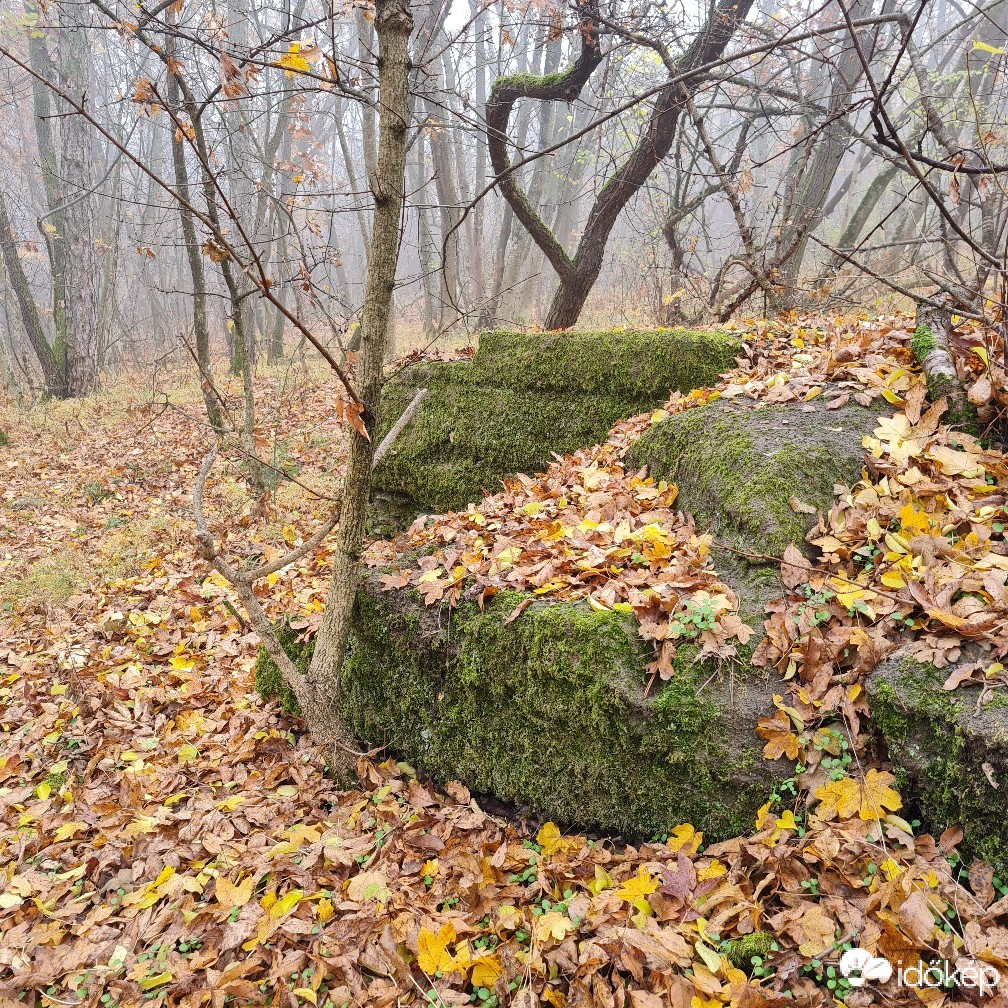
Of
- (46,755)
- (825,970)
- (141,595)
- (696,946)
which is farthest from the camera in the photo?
(141,595)

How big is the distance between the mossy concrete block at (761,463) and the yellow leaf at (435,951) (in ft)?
6.05

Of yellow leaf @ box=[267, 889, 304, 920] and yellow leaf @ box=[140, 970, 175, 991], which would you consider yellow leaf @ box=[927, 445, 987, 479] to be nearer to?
yellow leaf @ box=[267, 889, 304, 920]

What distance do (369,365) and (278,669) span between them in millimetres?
1896

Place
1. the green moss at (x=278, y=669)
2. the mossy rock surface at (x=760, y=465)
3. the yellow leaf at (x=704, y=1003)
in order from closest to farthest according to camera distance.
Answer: the yellow leaf at (x=704, y=1003) → the mossy rock surface at (x=760, y=465) → the green moss at (x=278, y=669)

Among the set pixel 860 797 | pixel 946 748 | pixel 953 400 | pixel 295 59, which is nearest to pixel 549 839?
pixel 860 797

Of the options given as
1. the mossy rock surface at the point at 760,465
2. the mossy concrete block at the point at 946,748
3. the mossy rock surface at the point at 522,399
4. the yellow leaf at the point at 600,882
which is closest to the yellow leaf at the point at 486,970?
the yellow leaf at the point at 600,882

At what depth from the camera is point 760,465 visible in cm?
295

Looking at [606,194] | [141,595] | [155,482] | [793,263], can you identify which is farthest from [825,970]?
[155,482]

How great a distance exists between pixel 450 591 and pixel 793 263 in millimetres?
6645

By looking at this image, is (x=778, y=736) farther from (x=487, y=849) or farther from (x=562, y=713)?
(x=487, y=849)

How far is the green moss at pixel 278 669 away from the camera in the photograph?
11.7 ft

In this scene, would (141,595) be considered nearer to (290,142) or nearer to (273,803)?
(273,803)

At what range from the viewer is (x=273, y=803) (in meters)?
3.07

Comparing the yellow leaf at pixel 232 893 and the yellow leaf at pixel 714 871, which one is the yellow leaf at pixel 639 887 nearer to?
the yellow leaf at pixel 714 871
